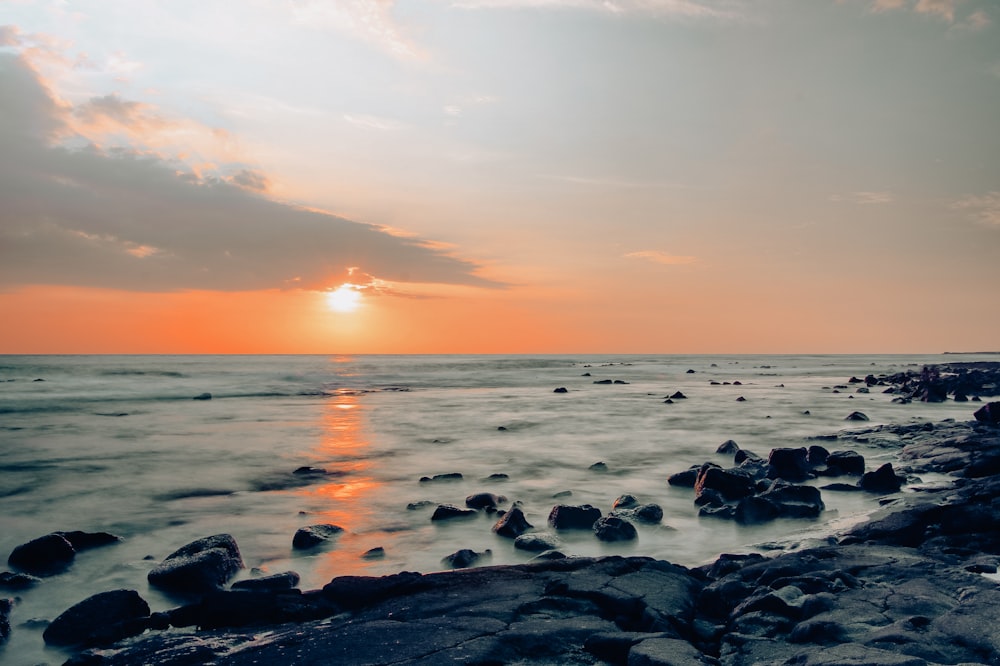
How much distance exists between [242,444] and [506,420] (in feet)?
32.7

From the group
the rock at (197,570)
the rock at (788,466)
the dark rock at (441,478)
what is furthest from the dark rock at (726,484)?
the rock at (197,570)

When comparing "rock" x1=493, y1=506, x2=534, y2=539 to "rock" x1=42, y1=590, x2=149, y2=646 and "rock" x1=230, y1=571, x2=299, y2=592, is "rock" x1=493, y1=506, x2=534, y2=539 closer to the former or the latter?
"rock" x1=230, y1=571, x2=299, y2=592

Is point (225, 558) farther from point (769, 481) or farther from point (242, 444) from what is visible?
point (242, 444)

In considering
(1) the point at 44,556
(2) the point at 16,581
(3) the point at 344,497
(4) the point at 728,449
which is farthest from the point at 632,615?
(4) the point at 728,449

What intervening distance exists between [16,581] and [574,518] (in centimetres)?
644

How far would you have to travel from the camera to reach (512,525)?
830 cm

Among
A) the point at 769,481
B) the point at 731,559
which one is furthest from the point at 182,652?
the point at 769,481

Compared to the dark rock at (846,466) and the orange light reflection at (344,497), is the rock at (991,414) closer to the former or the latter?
the dark rock at (846,466)

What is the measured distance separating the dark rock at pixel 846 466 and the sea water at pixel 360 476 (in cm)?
164

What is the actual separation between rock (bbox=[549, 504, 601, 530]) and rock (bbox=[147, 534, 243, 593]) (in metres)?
4.05

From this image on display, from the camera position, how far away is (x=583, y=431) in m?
20.4

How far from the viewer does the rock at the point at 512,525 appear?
324 inches

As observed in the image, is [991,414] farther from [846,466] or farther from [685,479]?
[685,479]

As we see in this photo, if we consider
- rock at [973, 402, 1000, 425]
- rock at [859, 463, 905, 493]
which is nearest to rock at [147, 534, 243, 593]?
rock at [859, 463, 905, 493]
